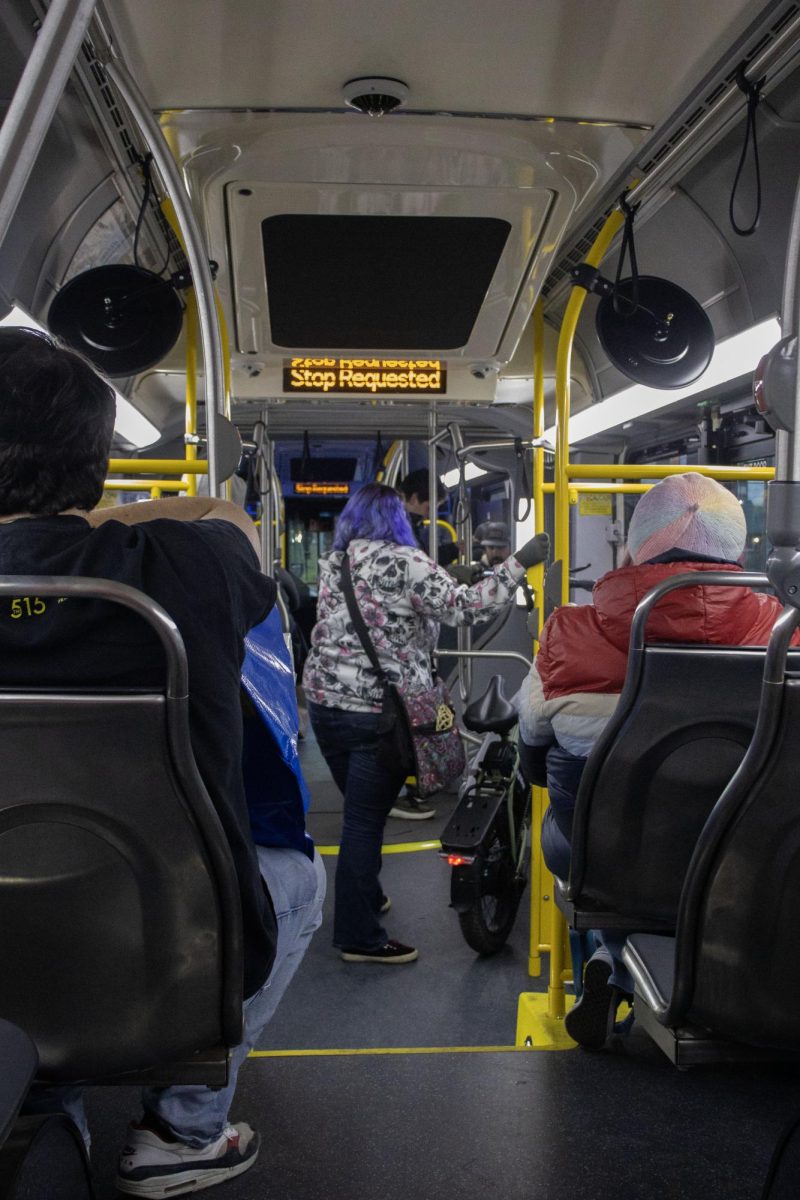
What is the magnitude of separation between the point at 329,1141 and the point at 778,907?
122 cm

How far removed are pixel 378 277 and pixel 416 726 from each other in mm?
1624

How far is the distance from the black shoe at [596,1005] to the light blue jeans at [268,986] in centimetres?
92

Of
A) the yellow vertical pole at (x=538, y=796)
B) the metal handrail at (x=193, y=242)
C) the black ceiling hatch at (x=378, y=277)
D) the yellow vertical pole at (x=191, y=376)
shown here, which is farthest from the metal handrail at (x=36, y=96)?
the yellow vertical pole at (x=538, y=796)

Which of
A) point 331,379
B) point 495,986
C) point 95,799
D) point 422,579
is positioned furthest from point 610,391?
point 95,799

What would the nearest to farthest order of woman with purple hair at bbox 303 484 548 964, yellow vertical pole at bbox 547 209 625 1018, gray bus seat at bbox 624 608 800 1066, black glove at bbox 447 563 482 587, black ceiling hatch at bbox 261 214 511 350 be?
gray bus seat at bbox 624 608 800 1066 < black ceiling hatch at bbox 261 214 511 350 < yellow vertical pole at bbox 547 209 625 1018 < woman with purple hair at bbox 303 484 548 964 < black glove at bbox 447 563 482 587

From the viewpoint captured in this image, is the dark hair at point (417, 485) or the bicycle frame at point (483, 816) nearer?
the bicycle frame at point (483, 816)

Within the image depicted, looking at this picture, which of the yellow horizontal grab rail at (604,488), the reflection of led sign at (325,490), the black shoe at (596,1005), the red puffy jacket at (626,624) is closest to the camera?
the red puffy jacket at (626,624)

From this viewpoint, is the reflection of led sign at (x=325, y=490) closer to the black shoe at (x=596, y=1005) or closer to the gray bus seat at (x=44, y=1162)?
the black shoe at (x=596, y=1005)

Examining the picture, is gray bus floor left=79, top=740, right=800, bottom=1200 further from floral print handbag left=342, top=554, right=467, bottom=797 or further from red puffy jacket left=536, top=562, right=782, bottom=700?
floral print handbag left=342, top=554, right=467, bottom=797

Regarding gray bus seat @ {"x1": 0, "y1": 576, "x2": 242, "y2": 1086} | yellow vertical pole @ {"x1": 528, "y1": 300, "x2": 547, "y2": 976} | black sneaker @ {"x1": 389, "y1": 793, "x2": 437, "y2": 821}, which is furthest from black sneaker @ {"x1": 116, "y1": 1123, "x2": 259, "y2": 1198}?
black sneaker @ {"x1": 389, "y1": 793, "x2": 437, "y2": 821}

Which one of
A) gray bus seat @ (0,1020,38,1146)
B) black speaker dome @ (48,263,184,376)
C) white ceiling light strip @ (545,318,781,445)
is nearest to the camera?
gray bus seat @ (0,1020,38,1146)

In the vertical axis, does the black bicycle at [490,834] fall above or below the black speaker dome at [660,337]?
below

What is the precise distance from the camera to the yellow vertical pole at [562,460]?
9.62ft

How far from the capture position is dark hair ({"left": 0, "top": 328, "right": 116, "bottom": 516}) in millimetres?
1451
